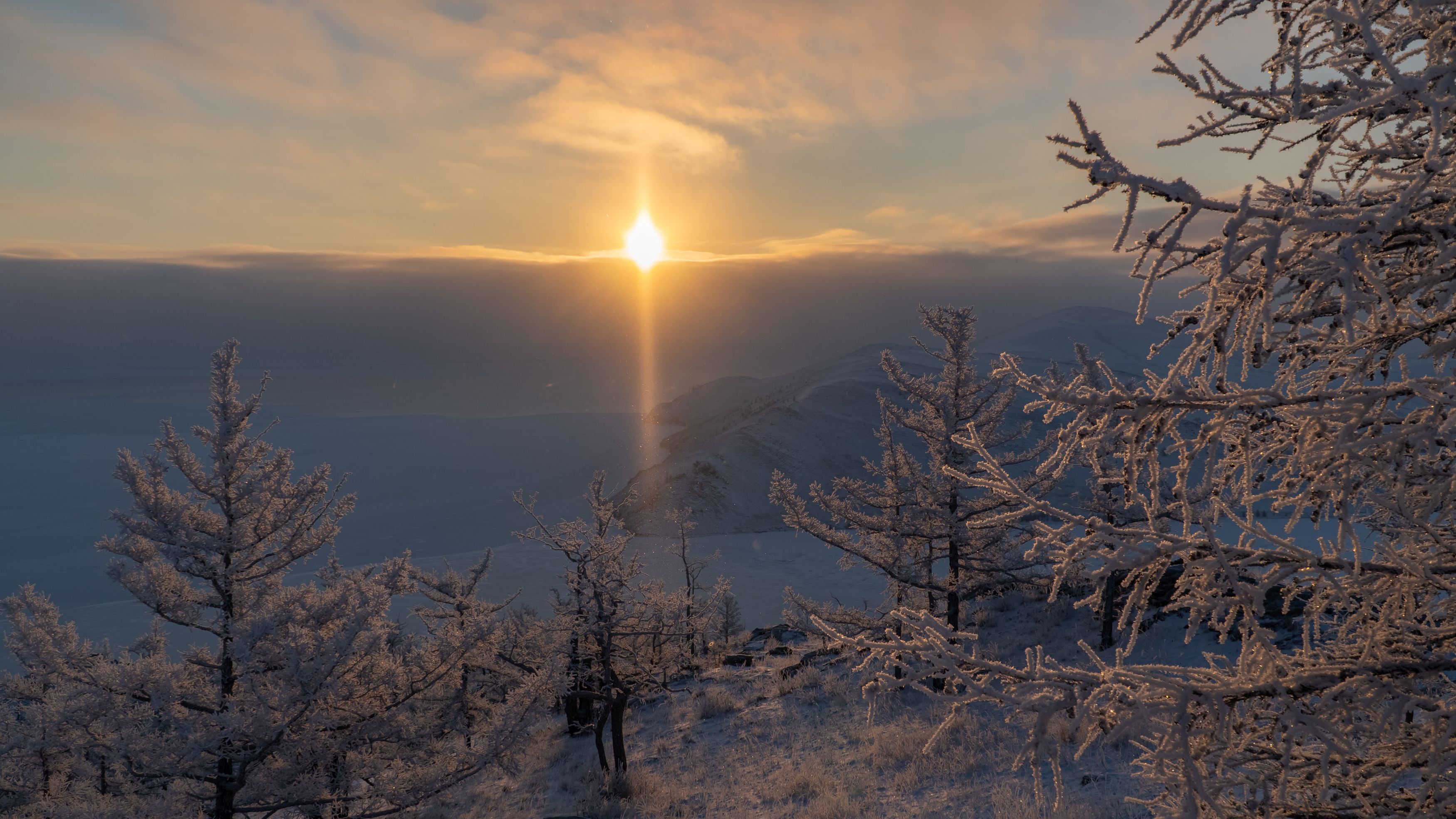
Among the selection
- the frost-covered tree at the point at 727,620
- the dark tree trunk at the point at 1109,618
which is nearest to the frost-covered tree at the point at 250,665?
the dark tree trunk at the point at 1109,618

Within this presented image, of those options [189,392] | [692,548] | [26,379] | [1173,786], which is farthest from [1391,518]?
[26,379]

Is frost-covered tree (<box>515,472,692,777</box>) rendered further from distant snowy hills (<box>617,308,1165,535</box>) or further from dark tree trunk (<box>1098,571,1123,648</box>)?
distant snowy hills (<box>617,308,1165,535</box>)

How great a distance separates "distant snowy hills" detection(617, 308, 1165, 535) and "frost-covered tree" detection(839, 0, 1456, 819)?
60.4 ft

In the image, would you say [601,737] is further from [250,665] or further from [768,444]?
[768,444]

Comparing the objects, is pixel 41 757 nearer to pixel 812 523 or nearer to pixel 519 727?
pixel 519 727

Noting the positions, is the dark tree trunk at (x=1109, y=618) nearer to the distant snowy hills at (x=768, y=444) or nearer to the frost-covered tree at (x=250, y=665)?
the distant snowy hills at (x=768, y=444)

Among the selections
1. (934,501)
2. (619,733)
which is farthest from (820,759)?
(934,501)

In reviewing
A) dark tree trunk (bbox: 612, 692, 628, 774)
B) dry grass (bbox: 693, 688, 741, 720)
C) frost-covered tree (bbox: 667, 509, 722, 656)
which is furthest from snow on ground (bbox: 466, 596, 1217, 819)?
frost-covered tree (bbox: 667, 509, 722, 656)

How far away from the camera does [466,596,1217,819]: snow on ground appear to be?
8977 millimetres

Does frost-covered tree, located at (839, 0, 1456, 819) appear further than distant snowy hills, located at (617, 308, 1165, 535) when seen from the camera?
No

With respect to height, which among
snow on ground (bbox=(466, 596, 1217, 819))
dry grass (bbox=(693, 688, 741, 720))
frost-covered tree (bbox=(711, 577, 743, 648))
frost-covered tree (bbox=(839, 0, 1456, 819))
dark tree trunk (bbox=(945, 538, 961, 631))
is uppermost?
frost-covered tree (bbox=(839, 0, 1456, 819))

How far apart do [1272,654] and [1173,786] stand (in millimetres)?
1099

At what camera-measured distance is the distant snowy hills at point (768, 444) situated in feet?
130

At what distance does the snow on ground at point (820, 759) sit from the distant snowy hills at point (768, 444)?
990cm
